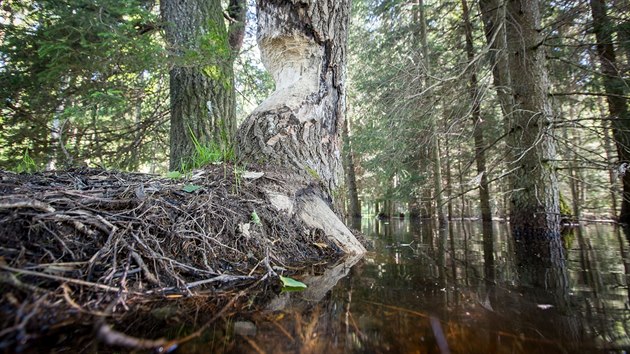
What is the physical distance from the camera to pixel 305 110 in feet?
8.60

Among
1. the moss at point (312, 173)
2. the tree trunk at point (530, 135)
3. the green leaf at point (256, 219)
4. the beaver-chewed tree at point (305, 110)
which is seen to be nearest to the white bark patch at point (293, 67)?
the beaver-chewed tree at point (305, 110)

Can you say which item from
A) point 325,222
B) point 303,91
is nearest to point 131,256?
point 325,222

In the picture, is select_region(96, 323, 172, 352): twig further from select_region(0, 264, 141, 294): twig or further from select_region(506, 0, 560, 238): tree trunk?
select_region(506, 0, 560, 238): tree trunk

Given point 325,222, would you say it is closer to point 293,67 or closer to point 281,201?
point 281,201

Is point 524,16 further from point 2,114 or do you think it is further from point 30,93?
point 2,114

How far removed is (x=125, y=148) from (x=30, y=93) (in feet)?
4.02

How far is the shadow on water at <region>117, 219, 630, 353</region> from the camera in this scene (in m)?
0.77

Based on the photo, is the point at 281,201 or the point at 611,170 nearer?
the point at 281,201

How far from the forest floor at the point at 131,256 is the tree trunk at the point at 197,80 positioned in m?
1.81

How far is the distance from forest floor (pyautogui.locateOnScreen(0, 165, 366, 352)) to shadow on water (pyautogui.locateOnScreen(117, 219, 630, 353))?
170 mm

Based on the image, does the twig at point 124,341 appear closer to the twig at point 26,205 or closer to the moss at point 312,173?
the twig at point 26,205

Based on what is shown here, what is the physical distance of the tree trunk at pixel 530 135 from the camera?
12.4 ft

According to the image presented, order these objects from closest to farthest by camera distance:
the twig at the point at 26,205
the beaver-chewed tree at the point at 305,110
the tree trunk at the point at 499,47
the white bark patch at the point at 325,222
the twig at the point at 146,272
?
the twig at the point at 26,205, the twig at the point at 146,272, the white bark patch at the point at 325,222, the beaver-chewed tree at the point at 305,110, the tree trunk at the point at 499,47

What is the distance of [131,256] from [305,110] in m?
1.86
